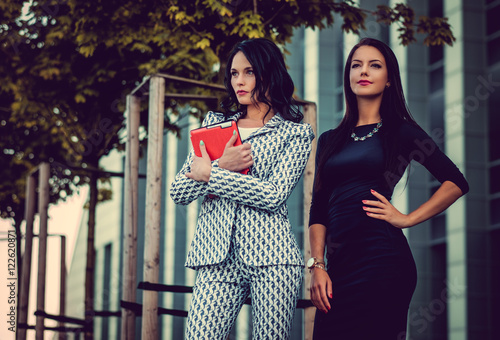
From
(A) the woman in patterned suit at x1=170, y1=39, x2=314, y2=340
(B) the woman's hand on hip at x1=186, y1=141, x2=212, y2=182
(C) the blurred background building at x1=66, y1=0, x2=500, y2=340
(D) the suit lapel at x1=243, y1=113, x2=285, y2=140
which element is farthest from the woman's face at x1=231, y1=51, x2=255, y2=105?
(C) the blurred background building at x1=66, y1=0, x2=500, y2=340

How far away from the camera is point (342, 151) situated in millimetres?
3580

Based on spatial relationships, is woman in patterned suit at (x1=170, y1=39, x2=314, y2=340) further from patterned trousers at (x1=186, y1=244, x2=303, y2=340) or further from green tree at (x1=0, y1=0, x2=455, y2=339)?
green tree at (x1=0, y1=0, x2=455, y2=339)

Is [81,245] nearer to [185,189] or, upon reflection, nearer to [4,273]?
[4,273]

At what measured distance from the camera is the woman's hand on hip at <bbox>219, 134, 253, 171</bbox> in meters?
3.58

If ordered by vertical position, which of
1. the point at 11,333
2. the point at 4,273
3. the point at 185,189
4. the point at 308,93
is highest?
the point at 308,93

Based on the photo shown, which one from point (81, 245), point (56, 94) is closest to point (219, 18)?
point (56, 94)

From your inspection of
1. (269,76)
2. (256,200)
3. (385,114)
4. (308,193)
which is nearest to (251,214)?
(256,200)

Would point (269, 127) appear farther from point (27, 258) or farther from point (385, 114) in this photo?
point (27, 258)

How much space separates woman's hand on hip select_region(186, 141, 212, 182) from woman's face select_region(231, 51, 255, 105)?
1.08ft

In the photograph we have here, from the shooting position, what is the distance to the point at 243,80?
3.70 metres

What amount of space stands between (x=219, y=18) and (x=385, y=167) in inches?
171

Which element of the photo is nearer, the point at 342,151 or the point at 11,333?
the point at 342,151

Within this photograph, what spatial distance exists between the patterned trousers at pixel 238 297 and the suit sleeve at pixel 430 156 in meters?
0.76

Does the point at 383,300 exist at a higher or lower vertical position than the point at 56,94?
lower
